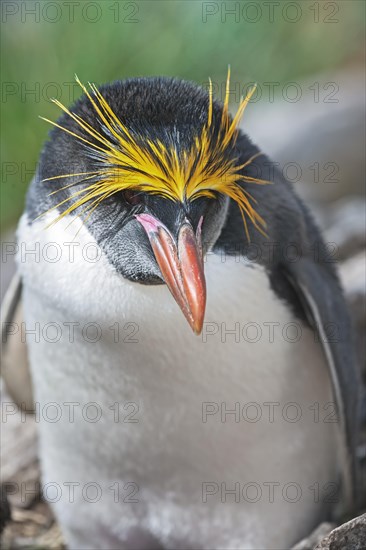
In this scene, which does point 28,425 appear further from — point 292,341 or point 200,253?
point 200,253

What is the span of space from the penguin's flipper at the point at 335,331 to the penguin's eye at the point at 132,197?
0.60 metres

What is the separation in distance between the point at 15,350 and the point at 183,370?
0.91 meters

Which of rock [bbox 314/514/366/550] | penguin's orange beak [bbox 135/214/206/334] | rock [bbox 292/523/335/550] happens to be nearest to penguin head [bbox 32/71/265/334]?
penguin's orange beak [bbox 135/214/206/334]

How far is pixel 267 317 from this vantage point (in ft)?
8.75

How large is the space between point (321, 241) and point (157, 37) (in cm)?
490

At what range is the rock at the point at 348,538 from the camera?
6.89 feet

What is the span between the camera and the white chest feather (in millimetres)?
2553

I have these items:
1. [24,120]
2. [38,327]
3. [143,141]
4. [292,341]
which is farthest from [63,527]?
[24,120]

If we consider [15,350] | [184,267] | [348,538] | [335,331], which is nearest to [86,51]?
[15,350]

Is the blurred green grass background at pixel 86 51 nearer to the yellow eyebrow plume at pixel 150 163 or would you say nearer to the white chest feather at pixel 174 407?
the white chest feather at pixel 174 407

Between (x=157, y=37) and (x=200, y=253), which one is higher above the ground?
(x=157, y=37)

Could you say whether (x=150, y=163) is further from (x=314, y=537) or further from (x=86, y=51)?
(x=86, y=51)

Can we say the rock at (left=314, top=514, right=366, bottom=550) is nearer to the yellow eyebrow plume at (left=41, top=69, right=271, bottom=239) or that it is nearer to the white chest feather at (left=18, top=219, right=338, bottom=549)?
the white chest feather at (left=18, top=219, right=338, bottom=549)

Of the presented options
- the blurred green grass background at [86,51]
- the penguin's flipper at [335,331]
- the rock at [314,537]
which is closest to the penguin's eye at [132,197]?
the penguin's flipper at [335,331]
